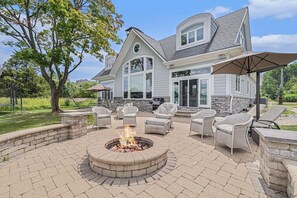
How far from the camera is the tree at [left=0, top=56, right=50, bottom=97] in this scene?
21.6 m

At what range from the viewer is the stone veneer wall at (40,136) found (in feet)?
10.4

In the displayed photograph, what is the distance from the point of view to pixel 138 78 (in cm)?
1291

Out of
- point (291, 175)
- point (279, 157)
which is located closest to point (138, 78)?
point (279, 157)

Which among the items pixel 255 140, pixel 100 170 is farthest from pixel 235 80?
pixel 100 170

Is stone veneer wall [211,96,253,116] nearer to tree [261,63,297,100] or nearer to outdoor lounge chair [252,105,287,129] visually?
outdoor lounge chair [252,105,287,129]

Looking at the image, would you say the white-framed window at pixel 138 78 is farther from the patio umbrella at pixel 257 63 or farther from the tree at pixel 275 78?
the tree at pixel 275 78

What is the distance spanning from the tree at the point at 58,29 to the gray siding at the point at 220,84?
8.01 meters

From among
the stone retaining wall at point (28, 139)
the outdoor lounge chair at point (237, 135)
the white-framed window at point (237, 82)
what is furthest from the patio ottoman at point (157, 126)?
the white-framed window at point (237, 82)

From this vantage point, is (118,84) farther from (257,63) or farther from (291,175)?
(291,175)

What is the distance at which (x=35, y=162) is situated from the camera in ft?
9.94

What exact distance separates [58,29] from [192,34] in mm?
8906

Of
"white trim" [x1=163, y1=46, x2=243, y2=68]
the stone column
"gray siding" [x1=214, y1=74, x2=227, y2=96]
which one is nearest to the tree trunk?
the stone column

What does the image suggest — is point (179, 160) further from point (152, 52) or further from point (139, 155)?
point (152, 52)

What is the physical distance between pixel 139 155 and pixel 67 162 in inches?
65.7
